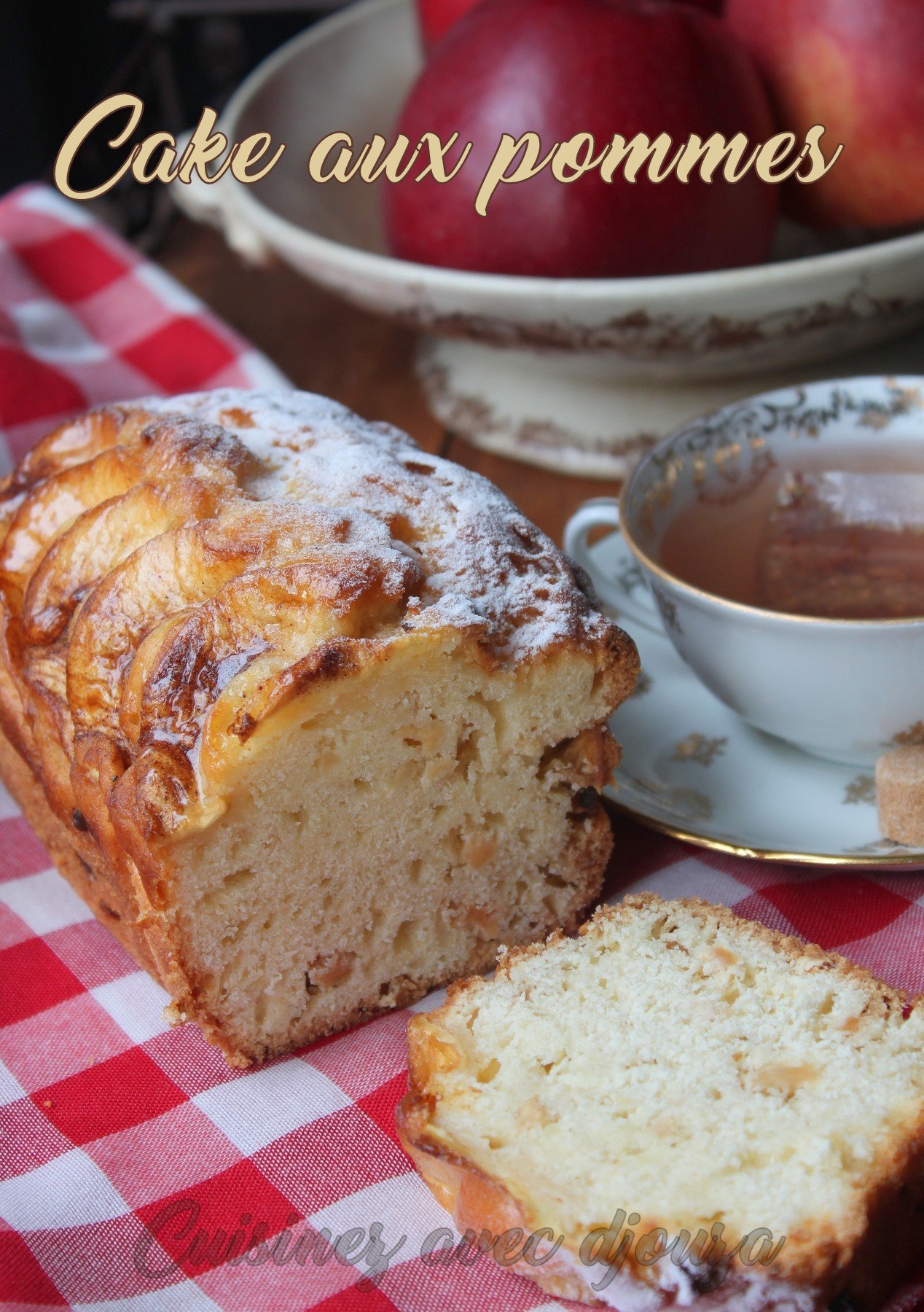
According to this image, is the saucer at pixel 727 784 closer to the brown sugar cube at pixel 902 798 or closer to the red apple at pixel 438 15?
the brown sugar cube at pixel 902 798

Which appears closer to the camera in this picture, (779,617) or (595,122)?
(779,617)

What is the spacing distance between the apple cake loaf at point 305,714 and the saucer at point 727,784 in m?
0.15

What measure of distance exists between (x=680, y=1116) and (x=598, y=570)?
1054mm

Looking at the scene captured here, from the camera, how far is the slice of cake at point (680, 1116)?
3.99ft

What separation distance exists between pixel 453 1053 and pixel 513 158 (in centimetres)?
157

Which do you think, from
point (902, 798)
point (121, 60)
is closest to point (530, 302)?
point (902, 798)

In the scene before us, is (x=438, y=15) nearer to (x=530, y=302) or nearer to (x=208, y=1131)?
(x=530, y=302)

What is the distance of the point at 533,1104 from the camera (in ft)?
4.50

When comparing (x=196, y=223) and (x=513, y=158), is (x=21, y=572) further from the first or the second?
(x=196, y=223)

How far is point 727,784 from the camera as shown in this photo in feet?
6.09

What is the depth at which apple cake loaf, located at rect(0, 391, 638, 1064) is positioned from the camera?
1443 mm

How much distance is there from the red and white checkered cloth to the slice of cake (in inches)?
3.6

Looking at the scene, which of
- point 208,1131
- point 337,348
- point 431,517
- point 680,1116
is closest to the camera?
point 680,1116

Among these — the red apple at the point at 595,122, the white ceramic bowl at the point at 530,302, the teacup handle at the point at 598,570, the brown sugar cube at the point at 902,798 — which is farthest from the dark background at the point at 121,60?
the brown sugar cube at the point at 902,798
